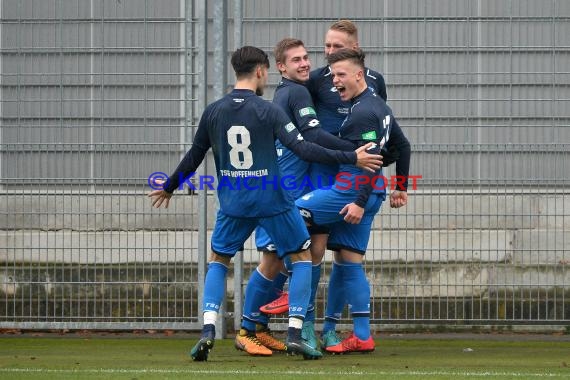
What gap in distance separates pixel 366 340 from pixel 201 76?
2.46 metres

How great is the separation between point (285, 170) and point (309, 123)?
531 millimetres

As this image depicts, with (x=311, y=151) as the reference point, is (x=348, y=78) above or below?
above

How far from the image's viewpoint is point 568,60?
10414 millimetres

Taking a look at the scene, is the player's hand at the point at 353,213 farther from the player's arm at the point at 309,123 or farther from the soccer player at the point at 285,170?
the soccer player at the point at 285,170

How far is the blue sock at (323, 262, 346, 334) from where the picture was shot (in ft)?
27.8

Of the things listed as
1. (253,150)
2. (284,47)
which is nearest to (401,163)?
(284,47)

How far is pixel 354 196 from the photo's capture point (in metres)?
8.12

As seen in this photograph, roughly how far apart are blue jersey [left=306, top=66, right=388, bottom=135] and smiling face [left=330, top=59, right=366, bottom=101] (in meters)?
0.28

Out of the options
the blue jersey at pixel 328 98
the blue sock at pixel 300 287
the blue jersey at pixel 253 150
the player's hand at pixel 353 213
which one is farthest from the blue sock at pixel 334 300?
the blue jersey at pixel 253 150

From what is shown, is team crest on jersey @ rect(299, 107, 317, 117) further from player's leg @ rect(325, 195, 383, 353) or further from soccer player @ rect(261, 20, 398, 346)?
player's leg @ rect(325, 195, 383, 353)

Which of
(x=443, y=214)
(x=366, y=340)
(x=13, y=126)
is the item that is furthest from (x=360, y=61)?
(x=13, y=126)

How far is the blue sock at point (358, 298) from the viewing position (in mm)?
8281

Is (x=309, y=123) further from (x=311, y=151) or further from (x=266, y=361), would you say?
(x=266, y=361)

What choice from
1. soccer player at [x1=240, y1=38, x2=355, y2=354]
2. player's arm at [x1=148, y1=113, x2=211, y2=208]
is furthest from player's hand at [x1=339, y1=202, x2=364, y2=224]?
player's arm at [x1=148, y1=113, x2=211, y2=208]
